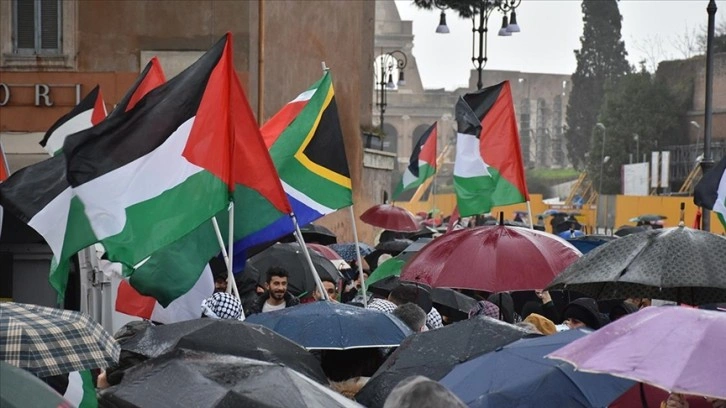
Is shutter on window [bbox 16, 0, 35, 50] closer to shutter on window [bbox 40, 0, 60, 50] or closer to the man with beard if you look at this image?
shutter on window [bbox 40, 0, 60, 50]

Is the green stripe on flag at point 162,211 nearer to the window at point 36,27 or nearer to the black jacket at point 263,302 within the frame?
the black jacket at point 263,302

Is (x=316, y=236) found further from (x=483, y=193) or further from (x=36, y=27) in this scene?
(x=483, y=193)

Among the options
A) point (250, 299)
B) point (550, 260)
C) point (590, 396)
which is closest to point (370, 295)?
point (250, 299)

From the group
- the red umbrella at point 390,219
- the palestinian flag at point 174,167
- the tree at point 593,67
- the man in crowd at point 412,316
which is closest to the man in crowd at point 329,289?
the palestinian flag at point 174,167

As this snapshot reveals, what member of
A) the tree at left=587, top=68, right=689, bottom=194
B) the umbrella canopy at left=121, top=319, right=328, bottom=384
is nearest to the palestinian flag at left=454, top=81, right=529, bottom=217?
the umbrella canopy at left=121, top=319, right=328, bottom=384

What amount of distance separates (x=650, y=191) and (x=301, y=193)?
199 ft

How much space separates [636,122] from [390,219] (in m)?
60.1

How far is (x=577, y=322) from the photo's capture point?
957 centimetres

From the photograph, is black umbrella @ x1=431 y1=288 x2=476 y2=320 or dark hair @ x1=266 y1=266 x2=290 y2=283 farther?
black umbrella @ x1=431 y1=288 x2=476 y2=320

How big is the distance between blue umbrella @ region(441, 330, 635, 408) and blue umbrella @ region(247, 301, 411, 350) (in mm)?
1671

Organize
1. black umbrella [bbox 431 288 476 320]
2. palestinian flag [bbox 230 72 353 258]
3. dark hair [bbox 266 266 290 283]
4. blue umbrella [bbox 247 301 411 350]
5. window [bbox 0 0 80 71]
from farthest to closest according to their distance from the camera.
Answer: window [bbox 0 0 80 71] → black umbrella [bbox 431 288 476 320] → palestinian flag [bbox 230 72 353 258] → dark hair [bbox 266 266 290 283] → blue umbrella [bbox 247 301 411 350]

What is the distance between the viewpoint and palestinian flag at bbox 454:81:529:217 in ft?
46.3

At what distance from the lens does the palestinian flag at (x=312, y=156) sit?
11711 mm

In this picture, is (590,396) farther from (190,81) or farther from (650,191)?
(650,191)
